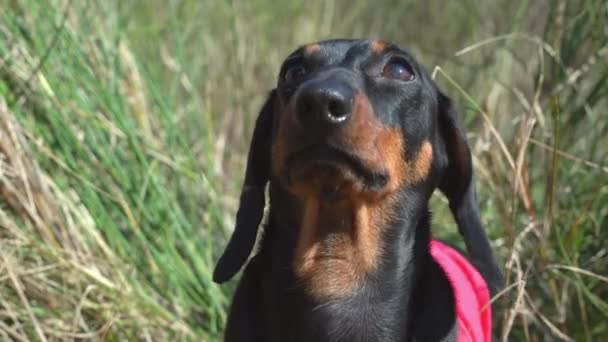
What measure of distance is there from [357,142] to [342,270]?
A: 487 mm

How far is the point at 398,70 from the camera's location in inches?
124

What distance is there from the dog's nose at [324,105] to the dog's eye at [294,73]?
37 cm

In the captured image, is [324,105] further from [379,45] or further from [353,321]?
[353,321]

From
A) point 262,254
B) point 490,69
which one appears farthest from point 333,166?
point 490,69

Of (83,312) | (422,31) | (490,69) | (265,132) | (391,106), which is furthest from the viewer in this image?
(422,31)

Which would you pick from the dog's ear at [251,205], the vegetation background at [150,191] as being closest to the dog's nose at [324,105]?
the dog's ear at [251,205]

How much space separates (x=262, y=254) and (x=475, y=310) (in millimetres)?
683

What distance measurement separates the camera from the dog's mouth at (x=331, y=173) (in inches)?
110

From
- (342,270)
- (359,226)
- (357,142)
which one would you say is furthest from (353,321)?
(357,142)

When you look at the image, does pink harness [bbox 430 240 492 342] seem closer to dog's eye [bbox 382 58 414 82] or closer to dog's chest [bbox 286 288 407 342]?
dog's chest [bbox 286 288 407 342]

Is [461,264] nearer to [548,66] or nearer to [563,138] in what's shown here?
[563,138]

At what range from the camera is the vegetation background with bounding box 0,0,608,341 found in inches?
154

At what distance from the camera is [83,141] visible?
4.12 metres

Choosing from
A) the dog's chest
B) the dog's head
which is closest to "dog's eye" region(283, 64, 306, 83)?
the dog's head
